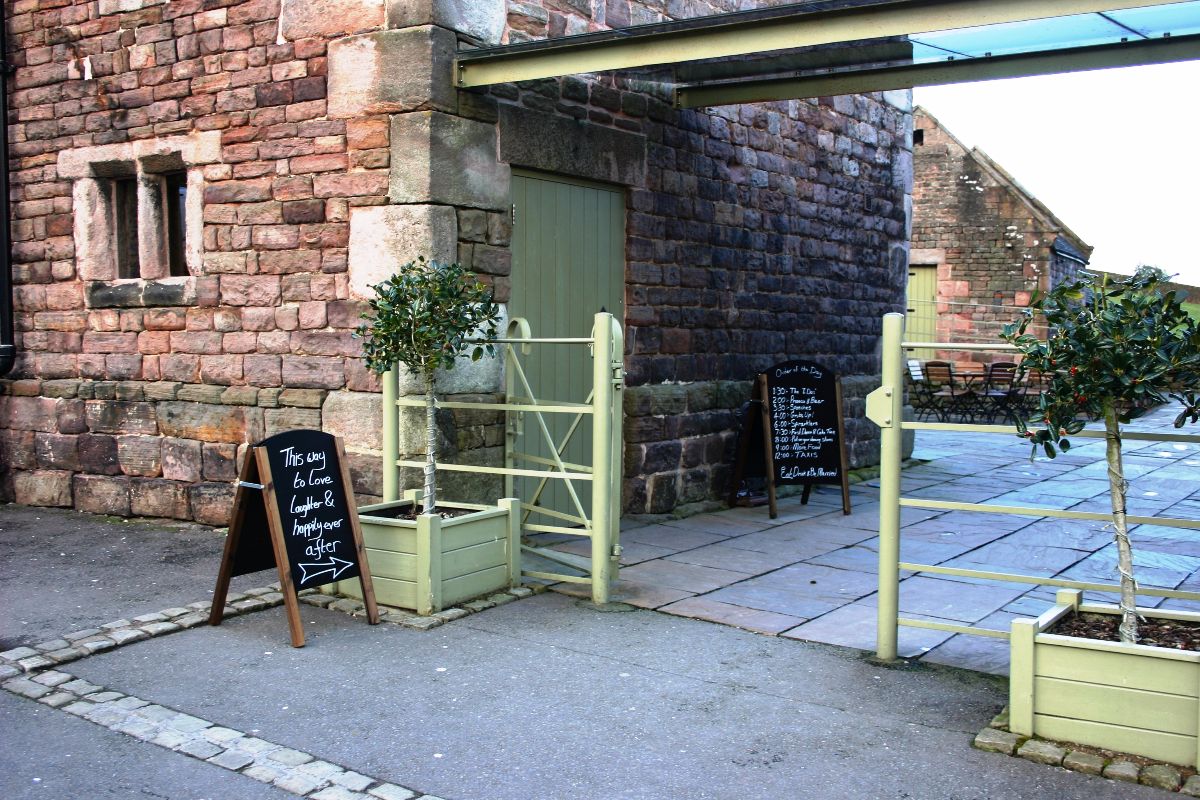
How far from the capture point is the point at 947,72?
7074mm

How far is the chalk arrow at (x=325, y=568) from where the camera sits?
4.95 m

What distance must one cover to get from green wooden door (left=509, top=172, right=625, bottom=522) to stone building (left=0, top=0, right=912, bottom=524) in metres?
0.09

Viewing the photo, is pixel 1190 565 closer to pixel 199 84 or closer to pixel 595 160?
pixel 595 160

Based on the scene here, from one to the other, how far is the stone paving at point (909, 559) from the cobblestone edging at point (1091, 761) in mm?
880

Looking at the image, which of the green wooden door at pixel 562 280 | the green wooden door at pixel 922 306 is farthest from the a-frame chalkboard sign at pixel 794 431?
the green wooden door at pixel 922 306

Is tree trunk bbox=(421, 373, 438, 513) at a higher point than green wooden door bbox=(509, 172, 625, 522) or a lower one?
lower

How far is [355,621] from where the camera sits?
5.24 m

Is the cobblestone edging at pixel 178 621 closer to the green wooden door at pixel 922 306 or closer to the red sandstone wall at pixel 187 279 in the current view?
the red sandstone wall at pixel 187 279

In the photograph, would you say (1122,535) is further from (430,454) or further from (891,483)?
(430,454)

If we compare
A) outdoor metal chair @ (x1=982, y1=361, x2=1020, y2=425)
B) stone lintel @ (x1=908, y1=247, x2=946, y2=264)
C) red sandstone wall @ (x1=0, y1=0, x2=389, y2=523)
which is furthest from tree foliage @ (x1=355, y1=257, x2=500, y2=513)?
stone lintel @ (x1=908, y1=247, x2=946, y2=264)

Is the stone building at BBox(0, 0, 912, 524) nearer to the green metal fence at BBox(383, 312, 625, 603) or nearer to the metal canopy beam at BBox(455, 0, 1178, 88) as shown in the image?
the metal canopy beam at BBox(455, 0, 1178, 88)

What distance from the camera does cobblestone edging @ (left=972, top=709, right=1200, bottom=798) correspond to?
Result: 339cm

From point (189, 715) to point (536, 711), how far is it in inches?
48.9

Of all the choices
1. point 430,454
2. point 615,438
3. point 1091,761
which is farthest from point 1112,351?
point 430,454
